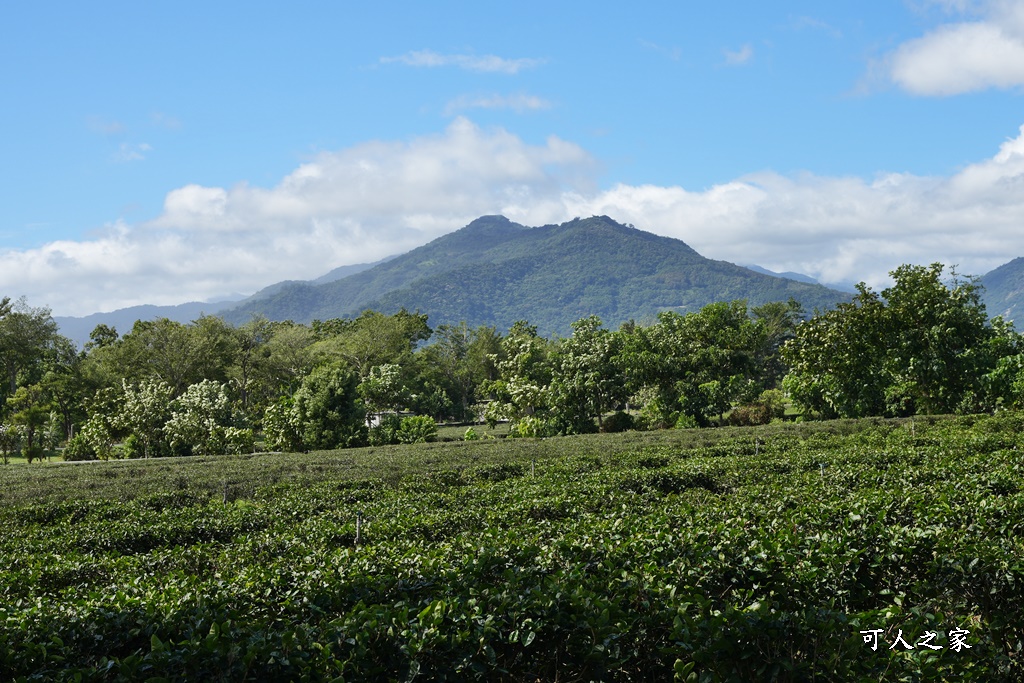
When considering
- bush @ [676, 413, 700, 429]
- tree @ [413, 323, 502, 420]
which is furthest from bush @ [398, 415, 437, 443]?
tree @ [413, 323, 502, 420]

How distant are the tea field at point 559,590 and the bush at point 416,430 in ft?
105

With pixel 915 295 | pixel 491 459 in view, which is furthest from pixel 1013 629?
pixel 915 295

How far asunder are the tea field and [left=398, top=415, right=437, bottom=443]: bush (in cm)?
3215

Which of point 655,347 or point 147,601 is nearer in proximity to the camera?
point 147,601

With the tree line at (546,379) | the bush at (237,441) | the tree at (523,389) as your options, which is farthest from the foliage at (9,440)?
the tree at (523,389)

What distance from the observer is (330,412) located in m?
41.7

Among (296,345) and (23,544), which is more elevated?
(296,345)

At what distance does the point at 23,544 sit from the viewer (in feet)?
35.7

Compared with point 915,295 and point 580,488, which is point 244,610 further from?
point 915,295

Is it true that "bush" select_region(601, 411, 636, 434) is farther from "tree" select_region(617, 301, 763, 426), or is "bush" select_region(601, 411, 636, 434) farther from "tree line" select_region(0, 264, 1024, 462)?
"tree" select_region(617, 301, 763, 426)

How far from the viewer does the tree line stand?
3562 centimetres

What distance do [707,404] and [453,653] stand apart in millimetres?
41090

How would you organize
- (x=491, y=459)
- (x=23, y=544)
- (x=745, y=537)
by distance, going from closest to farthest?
(x=745, y=537), (x=23, y=544), (x=491, y=459)

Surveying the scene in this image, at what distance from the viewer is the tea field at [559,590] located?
4680 millimetres
